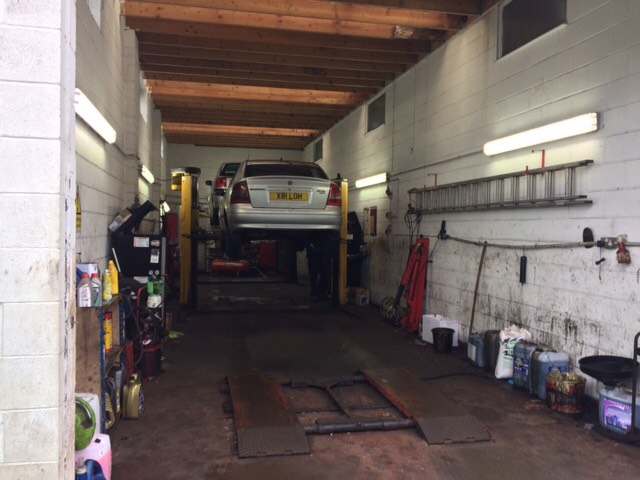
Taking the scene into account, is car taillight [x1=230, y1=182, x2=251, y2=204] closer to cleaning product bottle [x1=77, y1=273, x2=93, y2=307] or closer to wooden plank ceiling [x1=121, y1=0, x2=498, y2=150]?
wooden plank ceiling [x1=121, y1=0, x2=498, y2=150]

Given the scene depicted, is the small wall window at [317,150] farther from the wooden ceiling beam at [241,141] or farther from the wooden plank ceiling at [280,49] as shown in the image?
the wooden plank ceiling at [280,49]

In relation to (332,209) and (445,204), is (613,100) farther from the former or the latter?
(332,209)

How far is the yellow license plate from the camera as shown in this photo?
6.62 meters

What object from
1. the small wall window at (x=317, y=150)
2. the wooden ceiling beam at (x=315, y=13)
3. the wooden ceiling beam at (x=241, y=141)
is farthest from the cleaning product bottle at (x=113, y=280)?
the wooden ceiling beam at (x=241, y=141)

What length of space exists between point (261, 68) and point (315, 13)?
2296mm

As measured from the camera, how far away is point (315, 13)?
6.02m

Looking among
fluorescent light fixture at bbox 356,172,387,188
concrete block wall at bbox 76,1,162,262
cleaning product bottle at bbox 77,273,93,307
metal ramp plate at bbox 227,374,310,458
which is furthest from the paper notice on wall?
fluorescent light fixture at bbox 356,172,387,188

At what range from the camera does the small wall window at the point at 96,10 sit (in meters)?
4.59

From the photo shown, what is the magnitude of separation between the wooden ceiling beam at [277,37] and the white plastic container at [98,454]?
5.29 meters

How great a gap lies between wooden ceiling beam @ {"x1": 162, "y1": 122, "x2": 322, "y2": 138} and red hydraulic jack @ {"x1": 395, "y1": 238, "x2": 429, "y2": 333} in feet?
22.7

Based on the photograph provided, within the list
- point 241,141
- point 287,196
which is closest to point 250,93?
point 287,196

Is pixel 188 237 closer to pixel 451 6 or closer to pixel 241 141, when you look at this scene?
pixel 451 6

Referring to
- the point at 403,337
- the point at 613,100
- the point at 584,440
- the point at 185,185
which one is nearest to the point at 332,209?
the point at 403,337

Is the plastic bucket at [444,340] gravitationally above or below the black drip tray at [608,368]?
below
